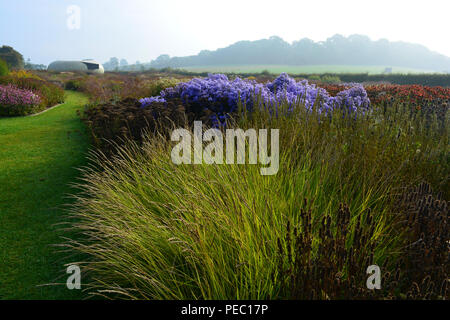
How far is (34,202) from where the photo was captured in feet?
15.8

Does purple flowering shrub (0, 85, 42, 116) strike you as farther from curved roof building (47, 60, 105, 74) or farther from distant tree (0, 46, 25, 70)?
curved roof building (47, 60, 105, 74)

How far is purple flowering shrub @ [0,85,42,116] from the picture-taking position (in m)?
12.1

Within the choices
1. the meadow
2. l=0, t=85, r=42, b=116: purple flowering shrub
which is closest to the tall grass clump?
the meadow

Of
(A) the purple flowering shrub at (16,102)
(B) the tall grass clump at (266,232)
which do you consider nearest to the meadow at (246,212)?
(B) the tall grass clump at (266,232)

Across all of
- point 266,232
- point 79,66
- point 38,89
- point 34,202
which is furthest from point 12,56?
point 266,232

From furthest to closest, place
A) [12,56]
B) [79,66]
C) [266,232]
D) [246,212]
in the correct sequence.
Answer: [79,66] < [12,56] < [246,212] < [266,232]

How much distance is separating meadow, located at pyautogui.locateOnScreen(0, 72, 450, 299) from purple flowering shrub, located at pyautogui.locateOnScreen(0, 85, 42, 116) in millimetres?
5630

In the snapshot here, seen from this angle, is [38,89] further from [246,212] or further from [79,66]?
[79,66]

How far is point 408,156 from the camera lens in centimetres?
359

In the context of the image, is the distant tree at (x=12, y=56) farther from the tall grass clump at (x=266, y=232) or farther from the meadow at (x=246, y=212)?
the tall grass clump at (x=266, y=232)

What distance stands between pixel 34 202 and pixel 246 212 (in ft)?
12.5

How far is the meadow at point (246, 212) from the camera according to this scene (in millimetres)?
2033
